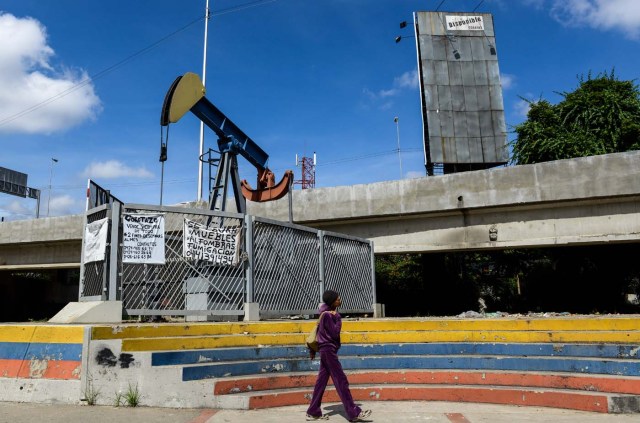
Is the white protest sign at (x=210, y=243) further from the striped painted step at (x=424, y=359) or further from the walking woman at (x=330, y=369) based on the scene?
the walking woman at (x=330, y=369)

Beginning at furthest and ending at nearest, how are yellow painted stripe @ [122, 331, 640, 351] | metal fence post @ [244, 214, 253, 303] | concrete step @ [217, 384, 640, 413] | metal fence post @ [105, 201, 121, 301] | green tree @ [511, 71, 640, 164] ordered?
green tree @ [511, 71, 640, 164] → metal fence post @ [244, 214, 253, 303] → metal fence post @ [105, 201, 121, 301] → yellow painted stripe @ [122, 331, 640, 351] → concrete step @ [217, 384, 640, 413]

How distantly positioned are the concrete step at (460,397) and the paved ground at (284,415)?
114 mm

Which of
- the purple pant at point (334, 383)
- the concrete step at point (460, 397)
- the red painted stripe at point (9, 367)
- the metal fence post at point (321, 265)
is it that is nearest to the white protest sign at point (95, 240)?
the red painted stripe at point (9, 367)

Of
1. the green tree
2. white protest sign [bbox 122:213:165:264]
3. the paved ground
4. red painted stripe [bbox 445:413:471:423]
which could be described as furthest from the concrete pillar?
the green tree

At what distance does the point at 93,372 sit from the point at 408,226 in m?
12.2

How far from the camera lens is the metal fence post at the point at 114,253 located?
7.95m

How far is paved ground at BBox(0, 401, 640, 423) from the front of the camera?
5.40 m

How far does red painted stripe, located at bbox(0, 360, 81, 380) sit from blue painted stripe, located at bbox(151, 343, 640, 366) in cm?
98

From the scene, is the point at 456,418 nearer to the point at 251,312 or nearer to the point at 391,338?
the point at 391,338

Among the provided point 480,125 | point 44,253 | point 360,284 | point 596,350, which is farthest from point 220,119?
point 480,125

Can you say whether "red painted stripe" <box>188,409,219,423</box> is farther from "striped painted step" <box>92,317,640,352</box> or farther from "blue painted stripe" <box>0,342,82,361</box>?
"blue painted stripe" <box>0,342,82,361</box>

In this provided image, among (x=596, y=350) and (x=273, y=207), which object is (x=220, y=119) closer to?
(x=273, y=207)

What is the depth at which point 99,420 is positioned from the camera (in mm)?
5242

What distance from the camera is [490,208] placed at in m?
→ 15.5
